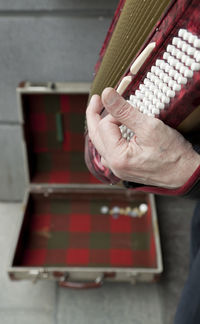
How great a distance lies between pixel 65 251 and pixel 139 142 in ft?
3.58

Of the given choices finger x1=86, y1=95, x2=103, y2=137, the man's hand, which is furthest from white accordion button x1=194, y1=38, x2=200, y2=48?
finger x1=86, y1=95, x2=103, y2=137

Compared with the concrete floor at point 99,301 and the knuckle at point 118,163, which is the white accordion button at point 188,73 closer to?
the knuckle at point 118,163

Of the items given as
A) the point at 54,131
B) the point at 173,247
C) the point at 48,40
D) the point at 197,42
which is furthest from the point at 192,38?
the point at 173,247

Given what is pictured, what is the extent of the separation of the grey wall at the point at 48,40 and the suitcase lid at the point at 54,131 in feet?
0.33

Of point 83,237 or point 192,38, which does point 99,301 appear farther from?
point 192,38

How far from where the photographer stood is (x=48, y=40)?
143 cm

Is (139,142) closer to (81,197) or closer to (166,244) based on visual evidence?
(81,197)

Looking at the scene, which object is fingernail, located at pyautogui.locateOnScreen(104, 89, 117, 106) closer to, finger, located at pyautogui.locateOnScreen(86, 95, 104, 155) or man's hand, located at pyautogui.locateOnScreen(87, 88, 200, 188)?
man's hand, located at pyautogui.locateOnScreen(87, 88, 200, 188)

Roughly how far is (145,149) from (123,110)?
94 mm

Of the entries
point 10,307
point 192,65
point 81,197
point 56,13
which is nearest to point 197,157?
point 192,65

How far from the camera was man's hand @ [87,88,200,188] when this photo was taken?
0.59 meters

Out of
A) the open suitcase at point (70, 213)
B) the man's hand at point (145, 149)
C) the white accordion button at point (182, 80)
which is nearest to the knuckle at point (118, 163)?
the man's hand at point (145, 149)

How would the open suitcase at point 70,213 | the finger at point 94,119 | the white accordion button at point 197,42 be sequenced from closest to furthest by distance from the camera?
the white accordion button at point 197,42
the finger at point 94,119
the open suitcase at point 70,213

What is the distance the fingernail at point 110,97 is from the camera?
60 cm
